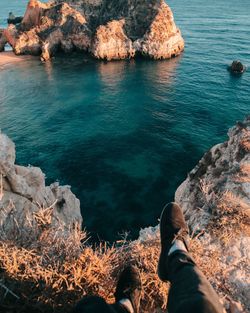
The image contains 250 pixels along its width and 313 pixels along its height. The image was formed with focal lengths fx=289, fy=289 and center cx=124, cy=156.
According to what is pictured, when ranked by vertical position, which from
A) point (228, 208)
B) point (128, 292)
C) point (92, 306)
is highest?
point (92, 306)

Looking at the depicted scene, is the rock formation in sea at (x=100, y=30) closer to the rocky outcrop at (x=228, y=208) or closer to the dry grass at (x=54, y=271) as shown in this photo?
the rocky outcrop at (x=228, y=208)

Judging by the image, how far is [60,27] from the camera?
200 ft

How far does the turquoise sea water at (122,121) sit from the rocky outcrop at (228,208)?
8.90 meters

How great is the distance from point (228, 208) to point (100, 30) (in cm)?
5383

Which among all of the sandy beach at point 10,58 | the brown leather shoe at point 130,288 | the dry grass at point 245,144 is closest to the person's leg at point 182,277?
the brown leather shoe at point 130,288

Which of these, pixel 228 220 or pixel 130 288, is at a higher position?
pixel 130 288

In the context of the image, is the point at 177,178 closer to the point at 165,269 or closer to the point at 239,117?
the point at 239,117

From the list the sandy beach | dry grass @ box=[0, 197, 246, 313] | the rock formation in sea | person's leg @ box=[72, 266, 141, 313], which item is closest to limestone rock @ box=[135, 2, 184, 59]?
the rock formation in sea

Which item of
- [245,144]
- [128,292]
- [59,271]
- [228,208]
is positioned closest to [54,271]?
[59,271]

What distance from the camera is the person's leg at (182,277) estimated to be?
4.39 metres

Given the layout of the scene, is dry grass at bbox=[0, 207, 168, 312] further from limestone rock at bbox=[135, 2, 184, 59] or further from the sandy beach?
the sandy beach

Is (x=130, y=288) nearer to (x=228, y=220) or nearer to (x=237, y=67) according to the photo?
(x=228, y=220)

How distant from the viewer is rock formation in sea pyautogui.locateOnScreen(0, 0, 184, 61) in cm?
5659

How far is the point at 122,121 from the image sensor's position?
35500 millimetres
